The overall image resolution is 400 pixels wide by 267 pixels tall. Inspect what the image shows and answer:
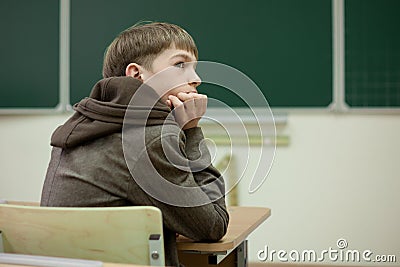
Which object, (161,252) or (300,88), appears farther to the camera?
(300,88)

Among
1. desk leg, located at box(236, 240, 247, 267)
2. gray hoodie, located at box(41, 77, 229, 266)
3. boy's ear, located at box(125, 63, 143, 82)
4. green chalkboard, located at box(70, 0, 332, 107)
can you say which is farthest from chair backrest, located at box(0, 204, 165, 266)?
green chalkboard, located at box(70, 0, 332, 107)

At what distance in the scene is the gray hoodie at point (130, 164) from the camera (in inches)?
53.4

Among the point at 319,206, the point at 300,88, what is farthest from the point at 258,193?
the point at 300,88

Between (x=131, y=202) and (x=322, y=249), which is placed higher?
(x=131, y=202)

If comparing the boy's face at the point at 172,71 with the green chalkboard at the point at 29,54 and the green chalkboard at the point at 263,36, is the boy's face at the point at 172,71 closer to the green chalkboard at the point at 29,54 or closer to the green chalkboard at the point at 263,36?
the green chalkboard at the point at 263,36

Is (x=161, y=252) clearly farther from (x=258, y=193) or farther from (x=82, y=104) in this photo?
(x=258, y=193)

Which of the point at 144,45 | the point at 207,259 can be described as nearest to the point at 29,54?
the point at 144,45

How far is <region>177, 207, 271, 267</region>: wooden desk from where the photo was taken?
1460 millimetres

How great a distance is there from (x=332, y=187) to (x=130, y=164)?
2383mm

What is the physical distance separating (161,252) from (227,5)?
2536mm

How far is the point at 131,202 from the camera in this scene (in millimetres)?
1401

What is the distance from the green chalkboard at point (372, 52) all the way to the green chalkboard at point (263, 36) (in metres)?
0.12

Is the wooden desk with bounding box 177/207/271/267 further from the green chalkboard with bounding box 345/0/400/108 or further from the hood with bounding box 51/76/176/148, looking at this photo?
the green chalkboard with bounding box 345/0/400/108

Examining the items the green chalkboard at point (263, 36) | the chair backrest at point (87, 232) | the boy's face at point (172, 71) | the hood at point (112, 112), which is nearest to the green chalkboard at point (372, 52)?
the green chalkboard at point (263, 36)
